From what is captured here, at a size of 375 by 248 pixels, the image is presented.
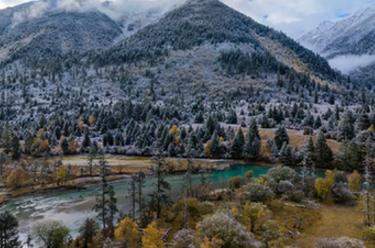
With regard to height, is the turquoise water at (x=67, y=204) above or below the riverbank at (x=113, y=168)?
below

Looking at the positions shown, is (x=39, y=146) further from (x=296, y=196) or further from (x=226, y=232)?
(x=226, y=232)

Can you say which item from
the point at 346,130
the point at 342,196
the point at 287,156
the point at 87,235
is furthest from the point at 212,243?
the point at 346,130

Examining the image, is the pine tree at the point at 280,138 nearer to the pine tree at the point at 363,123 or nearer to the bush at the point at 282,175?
the pine tree at the point at 363,123

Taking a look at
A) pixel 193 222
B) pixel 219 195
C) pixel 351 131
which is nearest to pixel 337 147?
pixel 351 131

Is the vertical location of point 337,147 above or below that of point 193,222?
above

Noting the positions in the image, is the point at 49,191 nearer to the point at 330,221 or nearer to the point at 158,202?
the point at 158,202

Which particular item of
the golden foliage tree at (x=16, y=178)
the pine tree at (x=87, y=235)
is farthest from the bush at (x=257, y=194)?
the golden foliage tree at (x=16, y=178)
